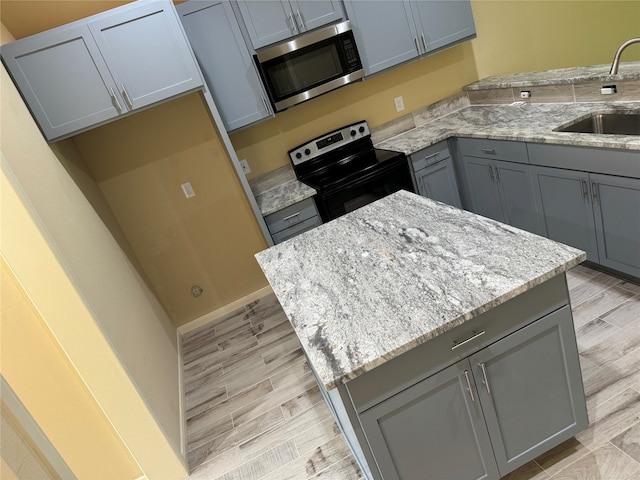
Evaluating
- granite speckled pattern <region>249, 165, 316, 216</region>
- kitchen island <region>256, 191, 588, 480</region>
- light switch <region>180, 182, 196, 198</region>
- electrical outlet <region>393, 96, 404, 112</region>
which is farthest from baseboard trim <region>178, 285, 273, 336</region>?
kitchen island <region>256, 191, 588, 480</region>

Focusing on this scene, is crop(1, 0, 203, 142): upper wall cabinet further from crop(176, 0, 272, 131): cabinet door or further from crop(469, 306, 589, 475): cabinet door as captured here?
crop(469, 306, 589, 475): cabinet door

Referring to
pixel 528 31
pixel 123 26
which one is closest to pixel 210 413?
pixel 123 26

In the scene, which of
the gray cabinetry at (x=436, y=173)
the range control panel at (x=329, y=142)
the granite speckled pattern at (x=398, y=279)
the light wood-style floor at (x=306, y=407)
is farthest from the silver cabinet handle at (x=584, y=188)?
the range control panel at (x=329, y=142)

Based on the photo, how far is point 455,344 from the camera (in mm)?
1434

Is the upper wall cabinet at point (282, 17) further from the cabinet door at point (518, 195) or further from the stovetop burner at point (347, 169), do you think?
the cabinet door at point (518, 195)

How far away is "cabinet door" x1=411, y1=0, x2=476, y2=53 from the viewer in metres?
3.39

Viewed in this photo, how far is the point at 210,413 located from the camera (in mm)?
2762

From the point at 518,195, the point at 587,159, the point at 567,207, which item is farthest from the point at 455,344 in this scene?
the point at 518,195

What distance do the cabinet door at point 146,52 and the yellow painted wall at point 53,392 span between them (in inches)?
54.2

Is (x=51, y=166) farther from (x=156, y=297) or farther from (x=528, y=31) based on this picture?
(x=528, y=31)

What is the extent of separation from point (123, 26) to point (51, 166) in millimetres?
925

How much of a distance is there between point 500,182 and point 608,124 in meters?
0.71

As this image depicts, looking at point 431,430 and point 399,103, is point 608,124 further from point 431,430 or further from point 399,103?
point 431,430

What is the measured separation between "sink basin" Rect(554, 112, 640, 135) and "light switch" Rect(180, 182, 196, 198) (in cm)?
255
